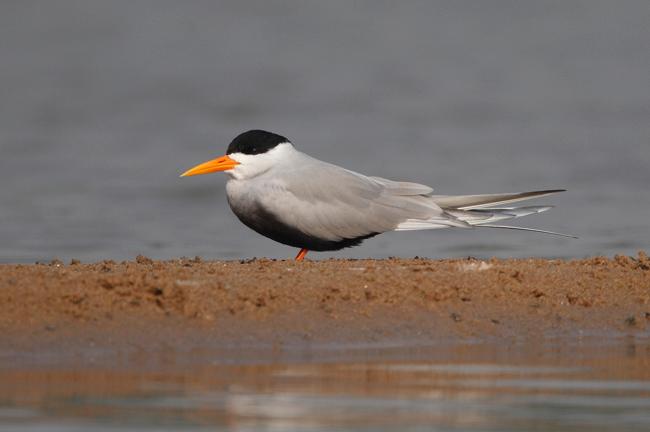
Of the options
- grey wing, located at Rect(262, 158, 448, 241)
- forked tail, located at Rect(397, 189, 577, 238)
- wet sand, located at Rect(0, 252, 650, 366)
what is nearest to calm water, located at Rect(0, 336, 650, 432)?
wet sand, located at Rect(0, 252, 650, 366)

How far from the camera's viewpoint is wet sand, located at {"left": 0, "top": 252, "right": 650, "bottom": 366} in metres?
5.73

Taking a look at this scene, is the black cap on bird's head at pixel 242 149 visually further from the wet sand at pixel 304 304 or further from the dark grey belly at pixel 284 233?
the wet sand at pixel 304 304

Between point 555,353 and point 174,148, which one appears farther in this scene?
point 174,148

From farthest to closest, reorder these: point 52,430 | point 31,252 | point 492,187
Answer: point 492,187, point 31,252, point 52,430

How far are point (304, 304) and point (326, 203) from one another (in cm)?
256

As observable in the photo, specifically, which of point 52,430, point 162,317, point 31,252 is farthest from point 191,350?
point 31,252

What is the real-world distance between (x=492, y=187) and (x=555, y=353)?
24.5ft

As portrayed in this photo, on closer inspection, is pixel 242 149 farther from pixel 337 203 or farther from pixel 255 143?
pixel 337 203

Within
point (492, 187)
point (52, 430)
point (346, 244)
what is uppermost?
point (492, 187)

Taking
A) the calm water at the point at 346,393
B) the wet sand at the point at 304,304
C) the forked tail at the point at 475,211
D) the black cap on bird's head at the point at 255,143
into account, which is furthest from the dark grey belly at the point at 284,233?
the calm water at the point at 346,393

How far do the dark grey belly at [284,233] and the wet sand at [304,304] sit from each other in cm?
133

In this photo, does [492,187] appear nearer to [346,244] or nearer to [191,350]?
[346,244]

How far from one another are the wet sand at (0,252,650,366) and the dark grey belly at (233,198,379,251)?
52.2 inches

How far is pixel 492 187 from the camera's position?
1336 cm
